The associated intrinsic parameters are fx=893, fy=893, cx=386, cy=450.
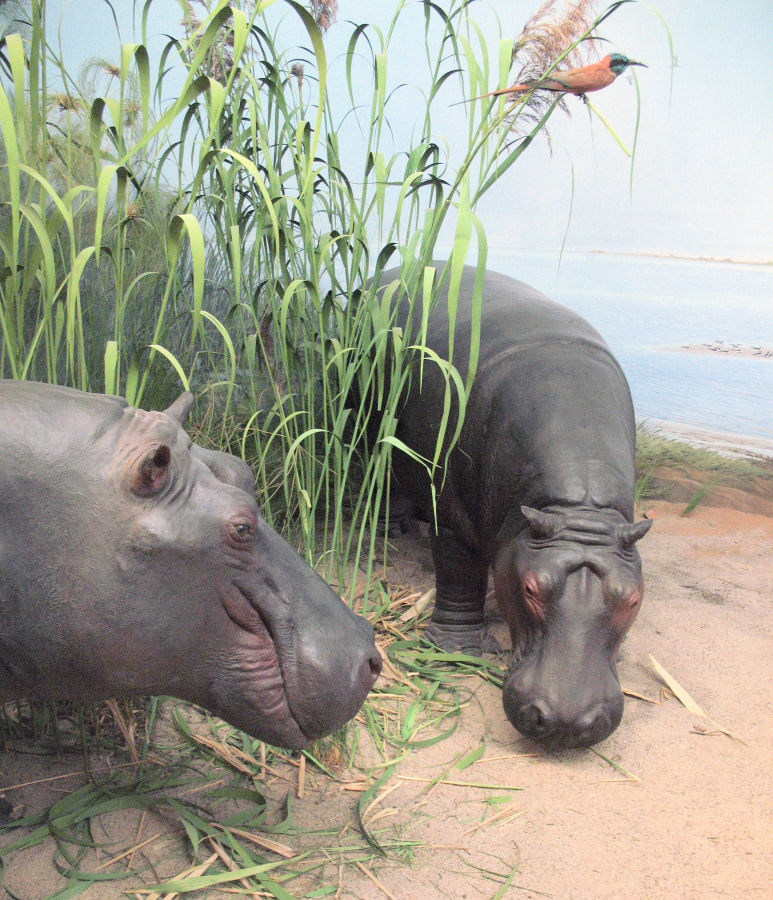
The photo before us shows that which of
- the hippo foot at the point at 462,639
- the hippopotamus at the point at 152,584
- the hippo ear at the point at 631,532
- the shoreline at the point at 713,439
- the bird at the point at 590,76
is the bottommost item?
the hippo foot at the point at 462,639

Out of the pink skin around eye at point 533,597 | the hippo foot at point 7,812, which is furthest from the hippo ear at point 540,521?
the hippo foot at point 7,812

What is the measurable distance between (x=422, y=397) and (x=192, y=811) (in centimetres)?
157

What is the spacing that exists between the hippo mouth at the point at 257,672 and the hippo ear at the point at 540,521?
0.96 metres

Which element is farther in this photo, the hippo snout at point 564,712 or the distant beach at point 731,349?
the distant beach at point 731,349

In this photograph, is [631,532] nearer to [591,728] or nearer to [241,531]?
[591,728]

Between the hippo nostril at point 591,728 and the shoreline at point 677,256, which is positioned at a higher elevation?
the shoreline at point 677,256

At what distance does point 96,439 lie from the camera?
1368 millimetres

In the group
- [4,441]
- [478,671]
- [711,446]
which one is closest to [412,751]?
[478,671]

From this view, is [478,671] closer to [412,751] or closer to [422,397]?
[412,751]

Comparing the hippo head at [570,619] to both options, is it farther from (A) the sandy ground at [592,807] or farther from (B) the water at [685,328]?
(B) the water at [685,328]

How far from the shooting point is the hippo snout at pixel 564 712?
2186 mm

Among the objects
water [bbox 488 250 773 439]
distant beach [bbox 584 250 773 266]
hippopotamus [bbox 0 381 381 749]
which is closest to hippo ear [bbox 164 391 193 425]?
hippopotamus [bbox 0 381 381 749]

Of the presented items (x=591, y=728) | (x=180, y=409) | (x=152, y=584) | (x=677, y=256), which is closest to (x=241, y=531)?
(x=152, y=584)

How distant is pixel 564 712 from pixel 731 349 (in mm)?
3395
